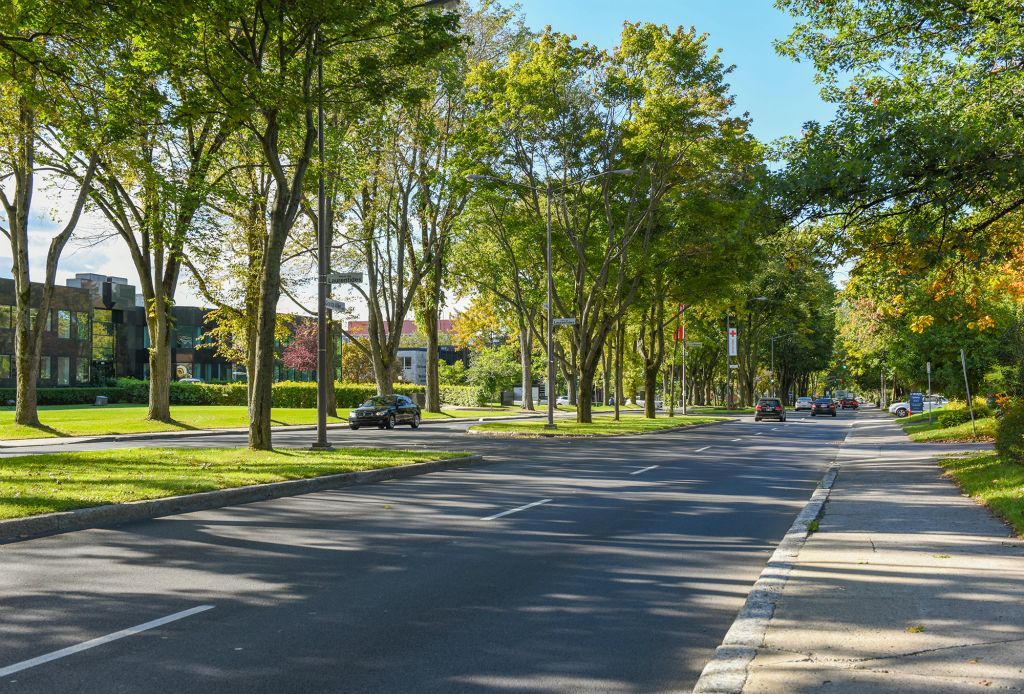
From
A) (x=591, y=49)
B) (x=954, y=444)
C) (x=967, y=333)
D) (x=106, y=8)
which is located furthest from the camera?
(x=967, y=333)

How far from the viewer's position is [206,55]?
16.6 m

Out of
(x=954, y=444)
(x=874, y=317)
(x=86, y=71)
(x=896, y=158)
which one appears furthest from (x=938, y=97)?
(x=874, y=317)

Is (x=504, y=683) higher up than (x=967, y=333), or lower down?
lower down

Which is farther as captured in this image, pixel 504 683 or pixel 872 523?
pixel 872 523

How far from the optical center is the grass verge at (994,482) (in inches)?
400

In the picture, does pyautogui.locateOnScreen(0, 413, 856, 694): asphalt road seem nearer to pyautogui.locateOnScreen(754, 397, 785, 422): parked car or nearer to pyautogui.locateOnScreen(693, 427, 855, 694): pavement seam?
pyautogui.locateOnScreen(693, 427, 855, 694): pavement seam

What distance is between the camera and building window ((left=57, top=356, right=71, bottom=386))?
58.9m

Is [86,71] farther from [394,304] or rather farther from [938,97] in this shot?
[394,304]

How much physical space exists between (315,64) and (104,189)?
46.2 feet

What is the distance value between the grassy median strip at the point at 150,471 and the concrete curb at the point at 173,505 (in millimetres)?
222

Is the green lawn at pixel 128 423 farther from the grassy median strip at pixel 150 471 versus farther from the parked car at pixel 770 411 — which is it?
the parked car at pixel 770 411

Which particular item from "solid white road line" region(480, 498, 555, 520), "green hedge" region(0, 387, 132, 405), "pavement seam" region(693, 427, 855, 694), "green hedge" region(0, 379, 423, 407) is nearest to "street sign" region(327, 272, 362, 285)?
"solid white road line" region(480, 498, 555, 520)

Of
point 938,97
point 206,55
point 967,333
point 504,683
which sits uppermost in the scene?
point 206,55

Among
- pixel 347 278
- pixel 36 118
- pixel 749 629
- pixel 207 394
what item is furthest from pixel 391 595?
pixel 207 394
